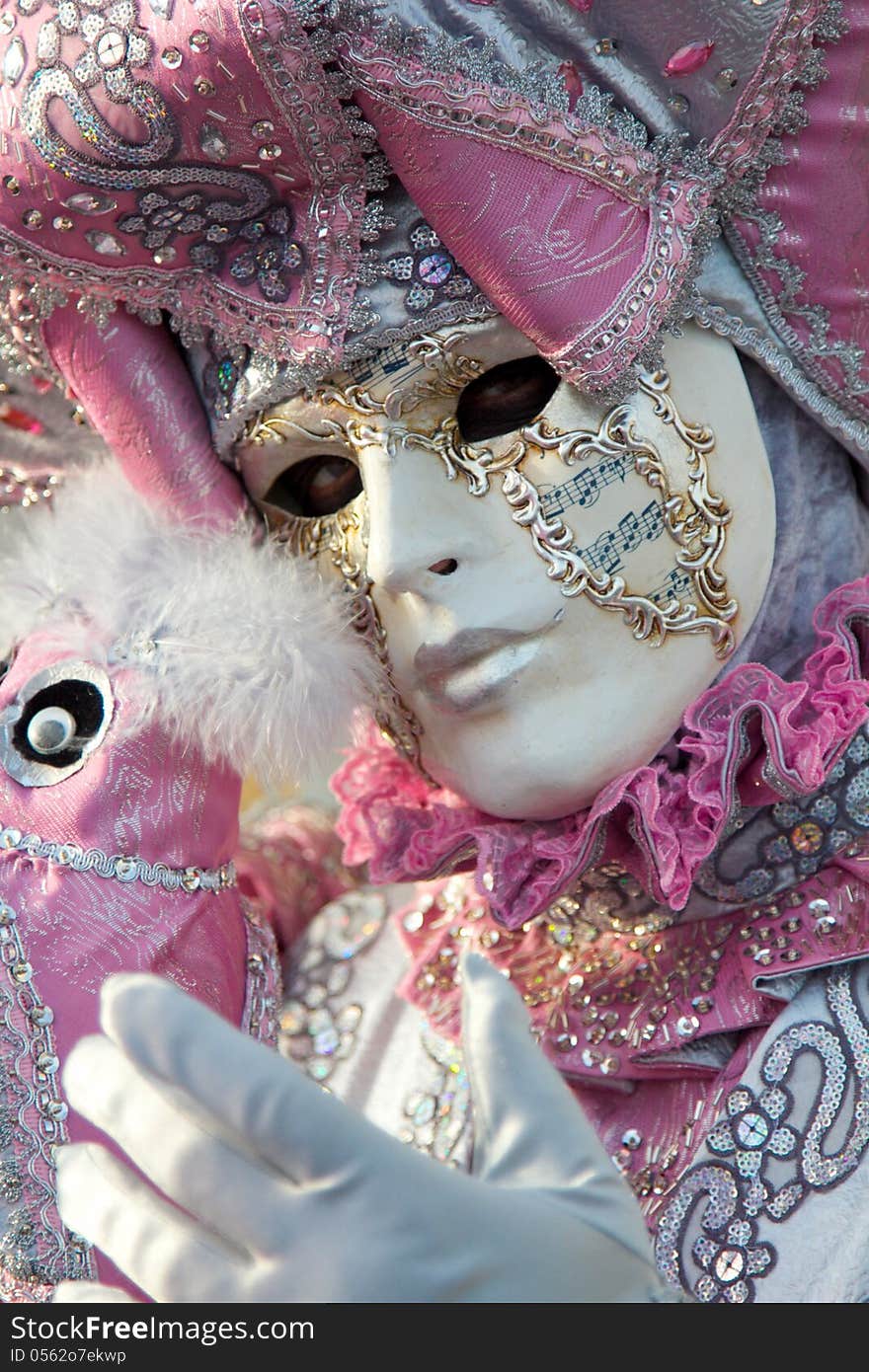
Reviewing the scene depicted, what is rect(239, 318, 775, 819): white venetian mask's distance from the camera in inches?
53.4

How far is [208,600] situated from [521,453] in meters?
0.29

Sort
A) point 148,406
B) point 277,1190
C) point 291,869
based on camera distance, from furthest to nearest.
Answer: point 291,869 < point 148,406 < point 277,1190

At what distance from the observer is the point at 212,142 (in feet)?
4.19

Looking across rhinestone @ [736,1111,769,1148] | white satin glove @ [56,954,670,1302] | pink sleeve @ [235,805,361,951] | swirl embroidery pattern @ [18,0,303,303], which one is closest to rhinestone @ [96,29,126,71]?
swirl embroidery pattern @ [18,0,303,303]

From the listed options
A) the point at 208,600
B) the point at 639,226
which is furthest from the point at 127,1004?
the point at 639,226

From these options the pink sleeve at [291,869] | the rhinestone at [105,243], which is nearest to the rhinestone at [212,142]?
the rhinestone at [105,243]

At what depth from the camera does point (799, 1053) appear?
1327mm

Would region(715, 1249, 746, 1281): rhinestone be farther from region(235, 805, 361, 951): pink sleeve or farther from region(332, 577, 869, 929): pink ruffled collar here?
region(235, 805, 361, 951): pink sleeve

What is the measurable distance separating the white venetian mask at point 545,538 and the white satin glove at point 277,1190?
453mm

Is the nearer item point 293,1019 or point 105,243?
point 105,243

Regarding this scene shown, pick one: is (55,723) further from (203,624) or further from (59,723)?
(203,624)

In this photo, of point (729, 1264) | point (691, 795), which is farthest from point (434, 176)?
point (729, 1264)

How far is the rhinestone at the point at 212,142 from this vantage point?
1.27m

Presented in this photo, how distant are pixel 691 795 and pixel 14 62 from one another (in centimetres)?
80
